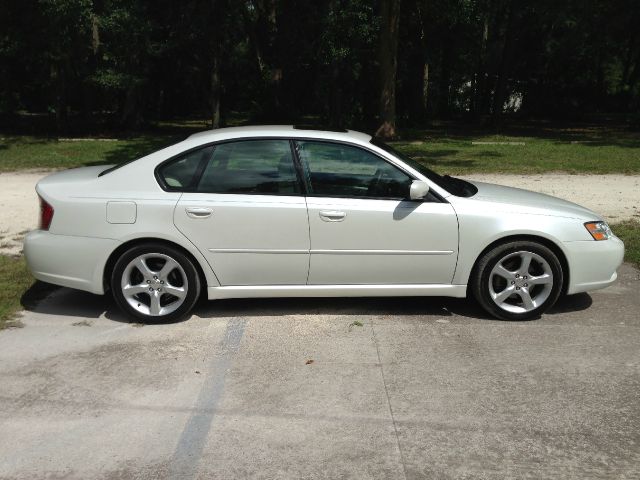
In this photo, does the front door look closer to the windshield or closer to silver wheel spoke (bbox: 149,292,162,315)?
the windshield

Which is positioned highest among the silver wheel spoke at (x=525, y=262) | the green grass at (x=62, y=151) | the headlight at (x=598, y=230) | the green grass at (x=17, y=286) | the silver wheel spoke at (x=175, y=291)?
the headlight at (x=598, y=230)

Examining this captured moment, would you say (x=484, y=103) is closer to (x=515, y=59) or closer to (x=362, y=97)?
(x=515, y=59)

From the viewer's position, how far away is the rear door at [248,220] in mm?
5277

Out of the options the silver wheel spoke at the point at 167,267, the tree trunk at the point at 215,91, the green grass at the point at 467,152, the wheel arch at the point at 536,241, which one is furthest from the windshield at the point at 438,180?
the tree trunk at the point at 215,91

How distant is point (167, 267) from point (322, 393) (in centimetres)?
177

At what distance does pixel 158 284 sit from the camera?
5336 mm

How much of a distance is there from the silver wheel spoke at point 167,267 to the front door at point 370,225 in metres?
1.05

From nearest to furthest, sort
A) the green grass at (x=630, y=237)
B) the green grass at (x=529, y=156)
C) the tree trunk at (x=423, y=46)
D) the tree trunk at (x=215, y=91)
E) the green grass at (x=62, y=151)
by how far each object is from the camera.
Result: the green grass at (x=630, y=237)
the green grass at (x=529, y=156)
the green grass at (x=62, y=151)
the tree trunk at (x=215, y=91)
the tree trunk at (x=423, y=46)

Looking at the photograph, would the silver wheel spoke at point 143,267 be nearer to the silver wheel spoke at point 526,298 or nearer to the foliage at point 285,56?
the silver wheel spoke at point 526,298

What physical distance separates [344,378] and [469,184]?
2516 mm

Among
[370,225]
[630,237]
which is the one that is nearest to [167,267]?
[370,225]

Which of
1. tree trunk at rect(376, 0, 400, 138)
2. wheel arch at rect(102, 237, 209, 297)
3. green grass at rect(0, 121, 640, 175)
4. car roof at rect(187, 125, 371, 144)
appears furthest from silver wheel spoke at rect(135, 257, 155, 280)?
tree trunk at rect(376, 0, 400, 138)

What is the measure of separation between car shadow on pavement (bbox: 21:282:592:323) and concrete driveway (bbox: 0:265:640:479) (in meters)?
0.03

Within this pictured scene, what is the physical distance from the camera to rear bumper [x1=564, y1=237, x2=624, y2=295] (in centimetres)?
546
